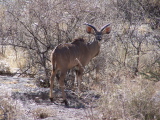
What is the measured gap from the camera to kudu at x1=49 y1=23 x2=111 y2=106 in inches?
293

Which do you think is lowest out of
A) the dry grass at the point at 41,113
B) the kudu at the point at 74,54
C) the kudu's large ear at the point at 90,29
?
the dry grass at the point at 41,113

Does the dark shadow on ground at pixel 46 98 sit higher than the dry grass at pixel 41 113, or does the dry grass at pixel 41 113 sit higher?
the dark shadow on ground at pixel 46 98

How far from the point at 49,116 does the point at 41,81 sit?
282 cm

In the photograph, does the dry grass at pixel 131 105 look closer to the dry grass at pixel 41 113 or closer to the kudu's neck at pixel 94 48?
the dry grass at pixel 41 113

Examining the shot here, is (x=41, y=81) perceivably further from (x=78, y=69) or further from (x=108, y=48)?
(x=108, y=48)

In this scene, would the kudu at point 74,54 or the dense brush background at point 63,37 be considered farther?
the dense brush background at point 63,37

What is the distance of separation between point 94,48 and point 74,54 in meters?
1.15

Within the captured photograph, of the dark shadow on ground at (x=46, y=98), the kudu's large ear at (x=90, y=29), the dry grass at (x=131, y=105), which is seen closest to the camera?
the dry grass at (x=131, y=105)

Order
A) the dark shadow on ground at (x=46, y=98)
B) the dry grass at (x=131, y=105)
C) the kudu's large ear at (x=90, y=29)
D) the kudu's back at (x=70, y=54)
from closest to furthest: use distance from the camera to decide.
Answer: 1. the dry grass at (x=131, y=105)
2. the kudu's back at (x=70, y=54)
3. the dark shadow on ground at (x=46, y=98)
4. the kudu's large ear at (x=90, y=29)

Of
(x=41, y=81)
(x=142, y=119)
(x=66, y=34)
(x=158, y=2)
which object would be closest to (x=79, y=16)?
(x=66, y=34)

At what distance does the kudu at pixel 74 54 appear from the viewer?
7.43 metres

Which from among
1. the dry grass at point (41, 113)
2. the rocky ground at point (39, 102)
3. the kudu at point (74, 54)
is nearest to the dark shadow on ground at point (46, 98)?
the rocky ground at point (39, 102)

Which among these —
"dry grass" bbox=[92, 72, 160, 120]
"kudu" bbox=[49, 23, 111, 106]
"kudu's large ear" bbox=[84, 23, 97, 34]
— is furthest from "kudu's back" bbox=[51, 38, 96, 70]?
"dry grass" bbox=[92, 72, 160, 120]

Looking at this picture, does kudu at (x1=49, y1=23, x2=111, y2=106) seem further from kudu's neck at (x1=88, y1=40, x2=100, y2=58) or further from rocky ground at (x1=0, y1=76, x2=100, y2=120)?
rocky ground at (x1=0, y1=76, x2=100, y2=120)
